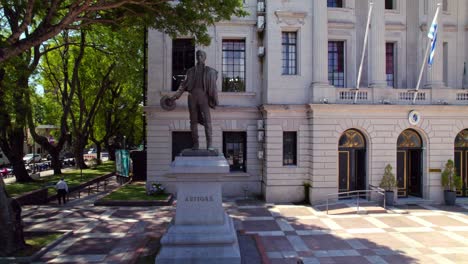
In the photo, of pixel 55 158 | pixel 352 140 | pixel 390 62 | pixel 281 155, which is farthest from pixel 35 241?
pixel 390 62

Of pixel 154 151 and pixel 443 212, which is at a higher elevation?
pixel 154 151

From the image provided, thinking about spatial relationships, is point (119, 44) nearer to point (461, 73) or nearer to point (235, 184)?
point (235, 184)

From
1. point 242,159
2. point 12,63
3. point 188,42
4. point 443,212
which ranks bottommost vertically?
point 443,212

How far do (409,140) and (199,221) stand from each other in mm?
16130

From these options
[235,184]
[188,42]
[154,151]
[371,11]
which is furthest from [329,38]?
[154,151]

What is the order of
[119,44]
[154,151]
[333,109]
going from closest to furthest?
[333,109]
[154,151]
[119,44]

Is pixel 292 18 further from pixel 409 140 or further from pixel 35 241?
pixel 35 241

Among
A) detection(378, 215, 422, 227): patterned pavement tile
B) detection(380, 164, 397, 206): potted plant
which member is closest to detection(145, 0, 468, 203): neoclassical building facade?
detection(380, 164, 397, 206): potted plant

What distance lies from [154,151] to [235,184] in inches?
211

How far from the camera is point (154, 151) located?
21.1 m

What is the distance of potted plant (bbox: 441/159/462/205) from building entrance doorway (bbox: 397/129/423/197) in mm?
1300

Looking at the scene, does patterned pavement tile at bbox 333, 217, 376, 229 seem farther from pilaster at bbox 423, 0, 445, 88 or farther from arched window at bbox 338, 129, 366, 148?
pilaster at bbox 423, 0, 445, 88

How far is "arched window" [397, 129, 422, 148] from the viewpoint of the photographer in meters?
20.4

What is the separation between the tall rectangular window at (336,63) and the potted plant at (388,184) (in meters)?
5.97
